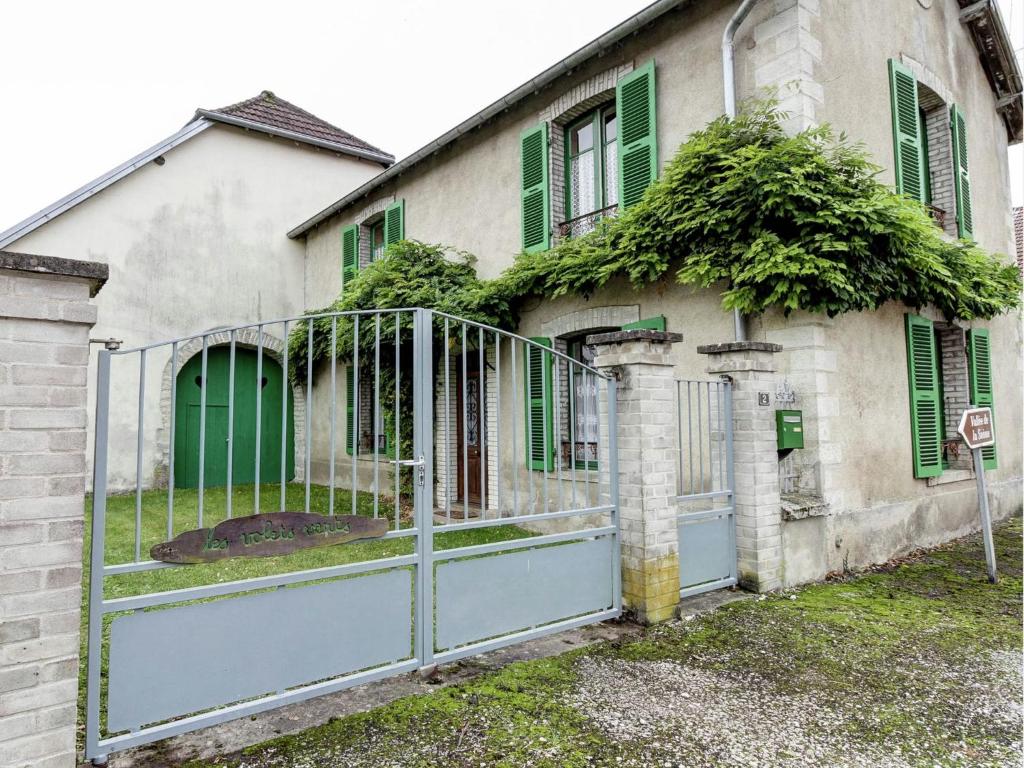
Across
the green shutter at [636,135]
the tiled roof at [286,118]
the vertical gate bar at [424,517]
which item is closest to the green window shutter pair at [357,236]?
the tiled roof at [286,118]

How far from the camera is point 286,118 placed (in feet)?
42.7

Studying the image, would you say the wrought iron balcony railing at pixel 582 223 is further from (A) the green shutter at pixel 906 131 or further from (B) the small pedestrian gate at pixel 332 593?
(B) the small pedestrian gate at pixel 332 593

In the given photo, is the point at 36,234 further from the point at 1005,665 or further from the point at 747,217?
the point at 1005,665

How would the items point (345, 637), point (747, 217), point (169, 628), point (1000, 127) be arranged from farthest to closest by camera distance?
point (1000, 127) < point (747, 217) < point (345, 637) < point (169, 628)

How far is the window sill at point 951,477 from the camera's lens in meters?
6.94

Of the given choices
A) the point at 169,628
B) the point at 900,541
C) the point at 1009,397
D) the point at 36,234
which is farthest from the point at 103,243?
the point at 1009,397

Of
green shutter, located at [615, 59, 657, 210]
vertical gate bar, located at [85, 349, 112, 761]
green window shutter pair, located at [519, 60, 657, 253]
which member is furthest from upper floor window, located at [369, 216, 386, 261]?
vertical gate bar, located at [85, 349, 112, 761]

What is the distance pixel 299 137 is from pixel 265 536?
11475mm

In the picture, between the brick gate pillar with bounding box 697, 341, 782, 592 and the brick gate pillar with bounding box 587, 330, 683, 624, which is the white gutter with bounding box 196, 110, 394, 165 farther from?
the brick gate pillar with bounding box 697, 341, 782, 592

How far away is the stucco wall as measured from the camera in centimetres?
1057

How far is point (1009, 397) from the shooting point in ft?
28.8

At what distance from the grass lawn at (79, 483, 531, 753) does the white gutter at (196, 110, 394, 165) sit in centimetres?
672

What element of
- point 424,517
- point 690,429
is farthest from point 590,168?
point 424,517

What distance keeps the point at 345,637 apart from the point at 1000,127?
39.5ft
